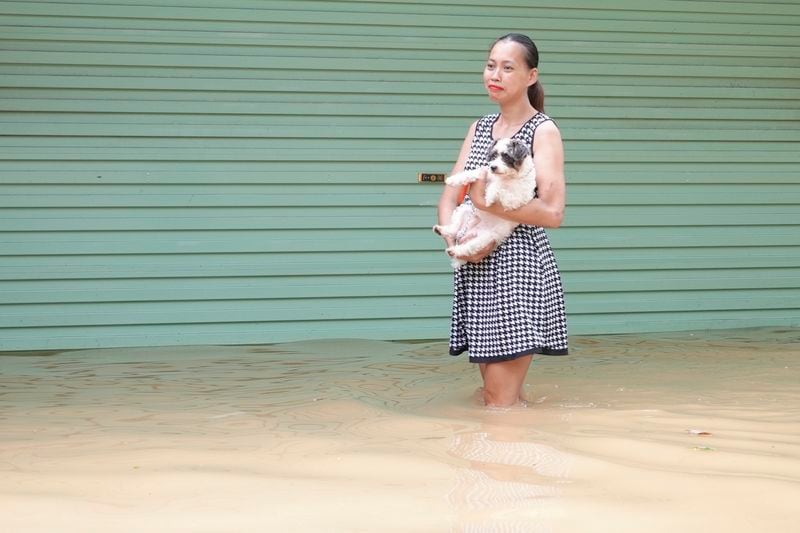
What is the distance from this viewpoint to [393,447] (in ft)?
11.0

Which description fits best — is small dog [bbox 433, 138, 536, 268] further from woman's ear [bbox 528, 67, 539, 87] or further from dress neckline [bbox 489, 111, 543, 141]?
woman's ear [bbox 528, 67, 539, 87]

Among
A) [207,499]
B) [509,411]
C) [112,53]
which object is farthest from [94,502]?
[112,53]

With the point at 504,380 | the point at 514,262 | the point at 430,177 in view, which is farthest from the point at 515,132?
the point at 430,177

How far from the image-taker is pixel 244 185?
21.8ft

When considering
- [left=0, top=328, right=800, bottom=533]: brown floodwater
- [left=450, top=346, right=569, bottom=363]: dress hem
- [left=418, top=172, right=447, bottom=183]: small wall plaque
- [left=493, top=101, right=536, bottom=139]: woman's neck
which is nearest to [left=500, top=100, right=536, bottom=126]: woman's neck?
[left=493, top=101, right=536, bottom=139]: woman's neck

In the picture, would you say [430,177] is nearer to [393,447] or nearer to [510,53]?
[510,53]

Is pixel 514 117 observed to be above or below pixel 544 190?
above

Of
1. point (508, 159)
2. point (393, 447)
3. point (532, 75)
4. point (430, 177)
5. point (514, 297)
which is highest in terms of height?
point (532, 75)

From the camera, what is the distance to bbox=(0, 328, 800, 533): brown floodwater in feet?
8.35

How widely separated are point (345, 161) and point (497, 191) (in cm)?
312

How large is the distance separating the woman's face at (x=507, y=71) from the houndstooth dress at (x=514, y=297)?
153mm

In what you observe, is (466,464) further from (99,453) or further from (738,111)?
(738,111)

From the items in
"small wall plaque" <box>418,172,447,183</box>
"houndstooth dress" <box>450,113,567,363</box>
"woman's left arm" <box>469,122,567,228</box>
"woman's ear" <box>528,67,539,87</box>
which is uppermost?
"woman's ear" <box>528,67,539,87</box>

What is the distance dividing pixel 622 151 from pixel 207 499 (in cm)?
515
